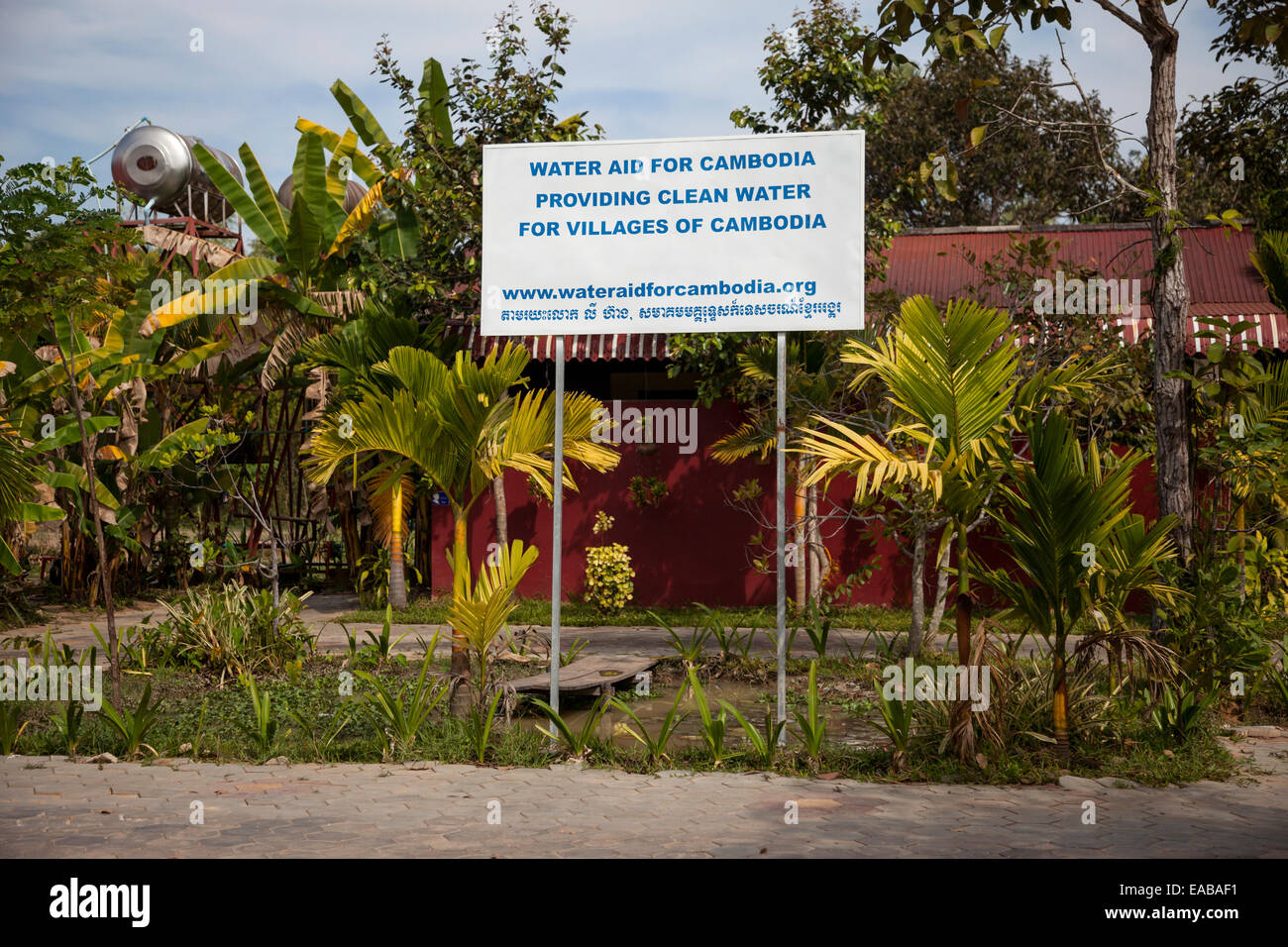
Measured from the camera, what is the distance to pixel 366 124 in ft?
47.3

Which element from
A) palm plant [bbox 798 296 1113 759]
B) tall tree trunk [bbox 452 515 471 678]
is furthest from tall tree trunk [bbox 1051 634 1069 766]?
tall tree trunk [bbox 452 515 471 678]

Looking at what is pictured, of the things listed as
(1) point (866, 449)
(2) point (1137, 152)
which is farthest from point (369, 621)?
(2) point (1137, 152)

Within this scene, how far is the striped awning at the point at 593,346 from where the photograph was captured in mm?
13188

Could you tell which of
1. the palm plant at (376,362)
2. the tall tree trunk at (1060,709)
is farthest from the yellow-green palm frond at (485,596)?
the palm plant at (376,362)

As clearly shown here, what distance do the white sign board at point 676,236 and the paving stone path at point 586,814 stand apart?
2.69 metres

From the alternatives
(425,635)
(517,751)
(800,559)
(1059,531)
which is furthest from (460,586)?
(800,559)

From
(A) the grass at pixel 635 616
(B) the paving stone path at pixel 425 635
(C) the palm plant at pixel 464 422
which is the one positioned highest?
(C) the palm plant at pixel 464 422

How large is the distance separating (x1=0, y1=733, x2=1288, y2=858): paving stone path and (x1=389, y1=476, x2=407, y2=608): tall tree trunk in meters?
6.42

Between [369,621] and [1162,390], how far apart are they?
26.7ft

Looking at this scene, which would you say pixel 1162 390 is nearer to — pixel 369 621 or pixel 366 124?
pixel 369 621

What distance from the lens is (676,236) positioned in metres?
7.18

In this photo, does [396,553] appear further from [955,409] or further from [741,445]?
[955,409]

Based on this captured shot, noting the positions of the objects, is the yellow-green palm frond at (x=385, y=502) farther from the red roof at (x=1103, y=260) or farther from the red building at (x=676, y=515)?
the red roof at (x=1103, y=260)

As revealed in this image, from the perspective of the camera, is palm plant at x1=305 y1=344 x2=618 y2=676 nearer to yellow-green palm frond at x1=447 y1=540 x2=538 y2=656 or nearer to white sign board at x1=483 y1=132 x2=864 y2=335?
yellow-green palm frond at x1=447 y1=540 x2=538 y2=656
